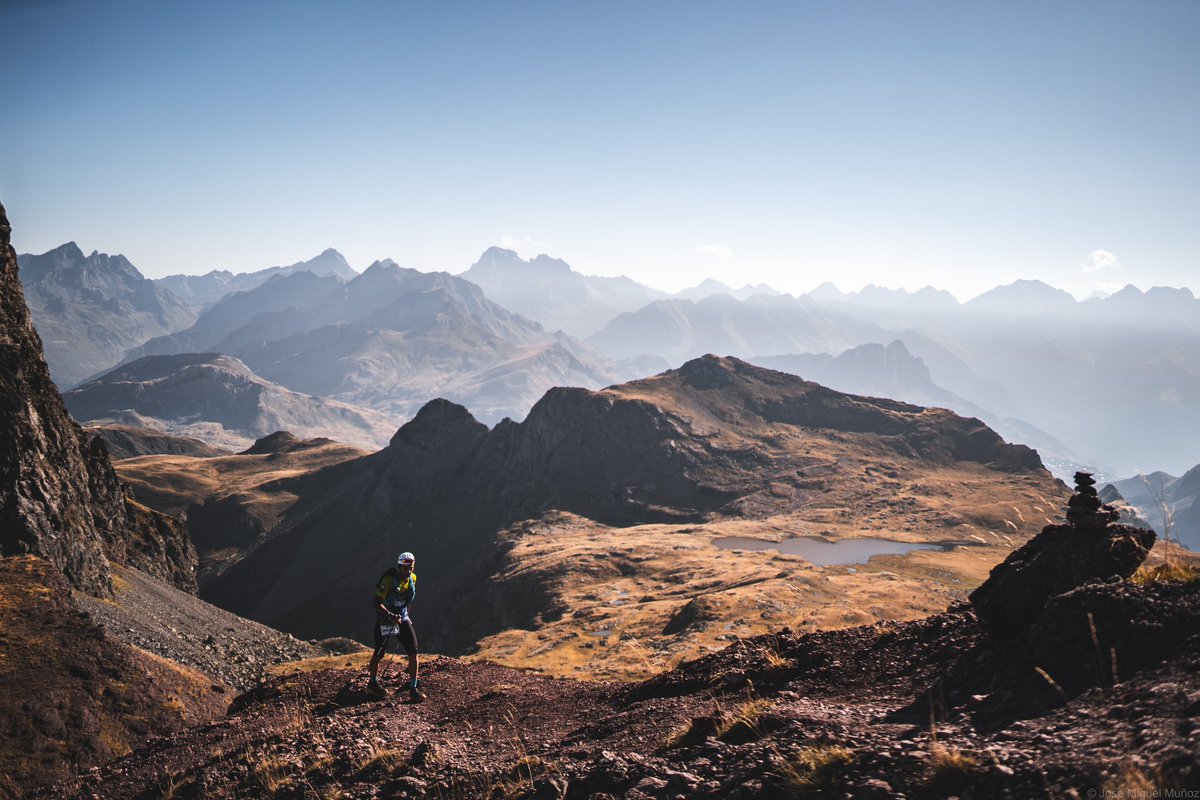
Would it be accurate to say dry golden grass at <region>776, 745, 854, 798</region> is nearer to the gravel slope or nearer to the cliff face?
the gravel slope

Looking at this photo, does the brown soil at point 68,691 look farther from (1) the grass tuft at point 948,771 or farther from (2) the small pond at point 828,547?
(2) the small pond at point 828,547

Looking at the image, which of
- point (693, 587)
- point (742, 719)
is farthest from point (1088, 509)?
point (693, 587)

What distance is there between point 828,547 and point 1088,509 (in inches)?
5649

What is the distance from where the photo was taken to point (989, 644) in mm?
10586

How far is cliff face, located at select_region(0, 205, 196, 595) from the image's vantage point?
2004 inches

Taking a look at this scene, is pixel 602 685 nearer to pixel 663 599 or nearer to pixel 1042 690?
pixel 1042 690

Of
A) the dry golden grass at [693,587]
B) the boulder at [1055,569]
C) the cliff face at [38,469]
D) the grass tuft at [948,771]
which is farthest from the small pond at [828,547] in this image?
the grass tuft at [948,771]

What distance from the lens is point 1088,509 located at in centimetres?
1178

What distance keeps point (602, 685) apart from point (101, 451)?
10654 cm

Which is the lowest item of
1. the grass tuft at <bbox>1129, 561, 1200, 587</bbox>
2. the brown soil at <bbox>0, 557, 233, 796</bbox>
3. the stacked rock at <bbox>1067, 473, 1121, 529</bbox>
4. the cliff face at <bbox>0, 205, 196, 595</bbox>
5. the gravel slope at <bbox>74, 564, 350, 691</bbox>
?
the gravel slope at <bbox>74, 564, 350, 691</bbox>

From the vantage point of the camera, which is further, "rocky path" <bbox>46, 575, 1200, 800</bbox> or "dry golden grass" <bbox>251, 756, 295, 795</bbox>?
"dry golden grass" <bbox>251, 756, 295, 795</bbox>

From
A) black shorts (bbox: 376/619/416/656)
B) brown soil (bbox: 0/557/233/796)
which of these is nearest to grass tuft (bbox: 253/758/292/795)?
black shorts (bbox: 376/619/416/656)

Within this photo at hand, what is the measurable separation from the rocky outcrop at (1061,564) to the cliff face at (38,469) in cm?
6433

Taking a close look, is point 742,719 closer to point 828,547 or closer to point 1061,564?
point 1061,564
